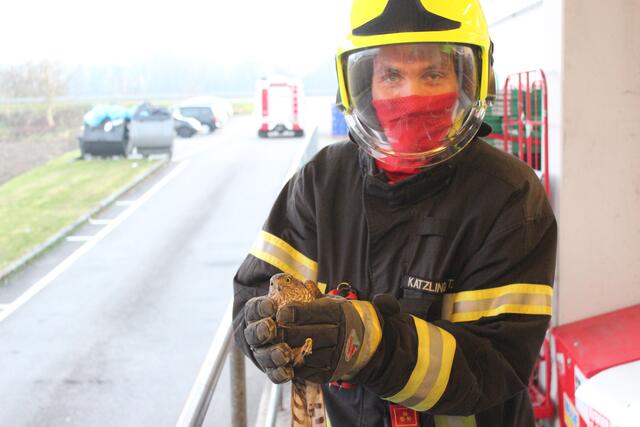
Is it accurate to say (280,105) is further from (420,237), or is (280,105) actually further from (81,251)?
(420,237)

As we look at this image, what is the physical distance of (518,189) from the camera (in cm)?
104

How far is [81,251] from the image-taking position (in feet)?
21.4

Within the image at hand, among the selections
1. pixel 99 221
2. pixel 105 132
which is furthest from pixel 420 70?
pixel 105 132

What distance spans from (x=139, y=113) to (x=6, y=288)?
15.6 feet

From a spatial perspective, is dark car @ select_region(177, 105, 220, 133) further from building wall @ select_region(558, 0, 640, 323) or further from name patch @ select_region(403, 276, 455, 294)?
name patch @ select_region(403, 276, 455, 294)

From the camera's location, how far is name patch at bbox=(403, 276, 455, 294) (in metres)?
1.03

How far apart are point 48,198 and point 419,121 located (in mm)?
5137

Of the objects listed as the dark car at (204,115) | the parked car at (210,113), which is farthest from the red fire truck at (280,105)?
the dark car at (204,115)

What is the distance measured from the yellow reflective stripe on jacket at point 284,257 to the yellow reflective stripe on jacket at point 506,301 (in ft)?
A: 0.77

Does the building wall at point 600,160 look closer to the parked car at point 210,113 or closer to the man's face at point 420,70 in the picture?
the man's face at point 420,70

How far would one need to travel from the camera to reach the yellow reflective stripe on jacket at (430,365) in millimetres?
936

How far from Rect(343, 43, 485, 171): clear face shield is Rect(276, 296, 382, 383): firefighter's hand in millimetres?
264

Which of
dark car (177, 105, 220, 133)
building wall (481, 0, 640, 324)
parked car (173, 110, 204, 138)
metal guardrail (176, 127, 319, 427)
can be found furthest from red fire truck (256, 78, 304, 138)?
metal guardrail (176, 127, 319, 427)

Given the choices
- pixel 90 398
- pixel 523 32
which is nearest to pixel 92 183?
pixel 90 398
